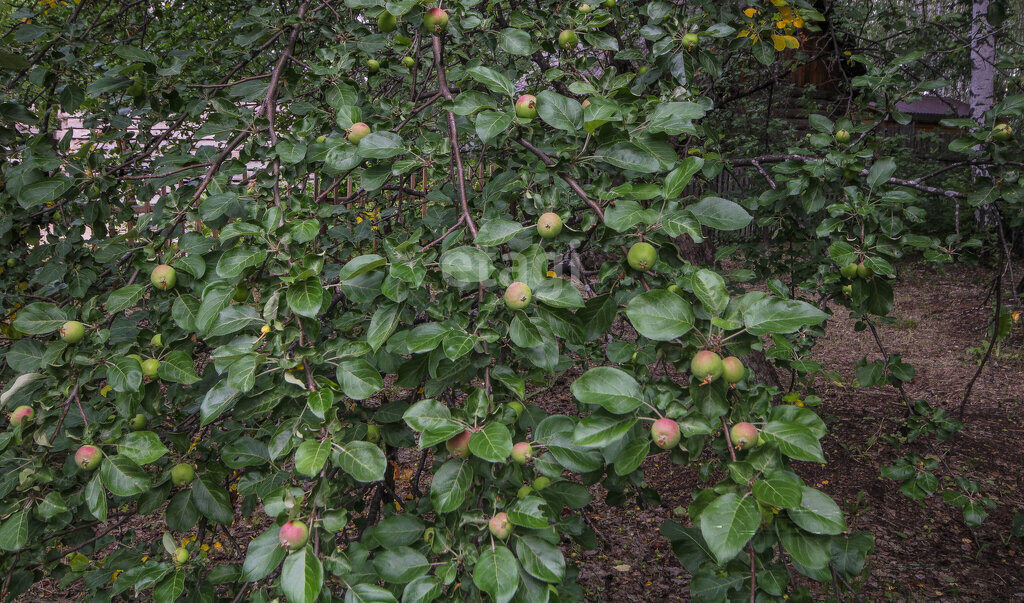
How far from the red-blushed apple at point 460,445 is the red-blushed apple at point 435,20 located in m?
0.86

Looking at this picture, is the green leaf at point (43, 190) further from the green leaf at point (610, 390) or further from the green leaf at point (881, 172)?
the green leaf at point (881, 172)

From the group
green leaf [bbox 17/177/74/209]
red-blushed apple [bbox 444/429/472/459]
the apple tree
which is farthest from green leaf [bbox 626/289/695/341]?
green leaf [bbox 17/177/74/209]

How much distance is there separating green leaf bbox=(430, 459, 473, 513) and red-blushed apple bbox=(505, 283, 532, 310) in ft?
0.89

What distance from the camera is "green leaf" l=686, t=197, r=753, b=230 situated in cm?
114

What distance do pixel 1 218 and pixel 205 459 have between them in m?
1.00

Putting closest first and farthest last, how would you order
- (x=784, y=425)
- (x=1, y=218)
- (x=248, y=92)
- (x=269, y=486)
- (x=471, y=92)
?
(x=784, y=425), (x=471, y=92), (x=269, y=486), (x=248, y=92), (x=1, y=218)

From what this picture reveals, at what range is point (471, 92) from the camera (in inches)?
49.6

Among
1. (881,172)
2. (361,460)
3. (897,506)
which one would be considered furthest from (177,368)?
(897,506)

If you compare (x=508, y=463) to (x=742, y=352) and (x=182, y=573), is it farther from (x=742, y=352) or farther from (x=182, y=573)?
(x=182, y=573)

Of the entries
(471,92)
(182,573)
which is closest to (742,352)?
(471,92)

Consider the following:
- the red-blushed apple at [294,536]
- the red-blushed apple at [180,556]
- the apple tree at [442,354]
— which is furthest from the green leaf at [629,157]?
the red-blushed apple at [180,556]

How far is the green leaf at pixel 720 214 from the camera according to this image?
114cm

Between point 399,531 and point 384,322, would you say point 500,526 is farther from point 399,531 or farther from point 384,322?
point 384,322

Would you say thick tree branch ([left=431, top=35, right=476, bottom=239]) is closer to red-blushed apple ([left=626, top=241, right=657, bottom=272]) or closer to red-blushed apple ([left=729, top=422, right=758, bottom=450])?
red-blushed apple ([left=626, top=241, right=657, bottom=272])
